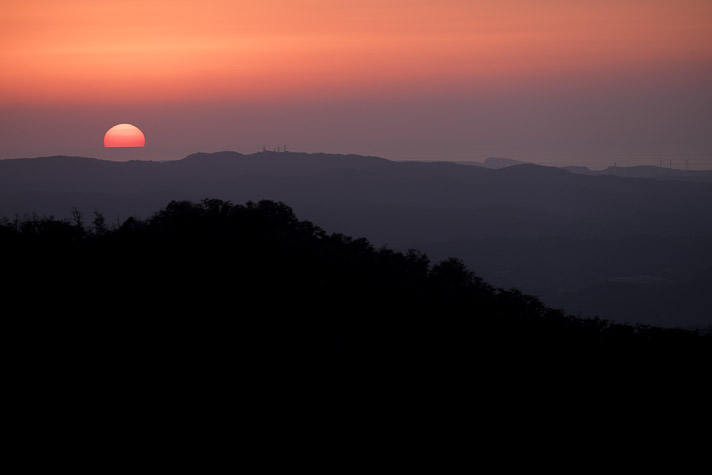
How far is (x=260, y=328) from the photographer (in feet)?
163

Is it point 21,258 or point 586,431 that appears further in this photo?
point 21,258

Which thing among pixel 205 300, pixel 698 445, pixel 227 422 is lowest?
pixel 698 445

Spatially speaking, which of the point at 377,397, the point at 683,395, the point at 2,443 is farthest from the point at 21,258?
the point at 683,395

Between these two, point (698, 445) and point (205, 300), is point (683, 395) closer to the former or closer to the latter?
point (698, 445)

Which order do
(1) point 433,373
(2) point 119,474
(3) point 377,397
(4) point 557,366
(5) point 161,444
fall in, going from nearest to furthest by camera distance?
(2) point 119,474
(5) point 161,444
(3) point 377,397
(1) point 433,373
(4) point 557,366

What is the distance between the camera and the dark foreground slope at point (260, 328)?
44.8 metres

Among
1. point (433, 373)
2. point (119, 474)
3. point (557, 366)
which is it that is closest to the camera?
point (119, 474)

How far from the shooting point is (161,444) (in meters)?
38.7

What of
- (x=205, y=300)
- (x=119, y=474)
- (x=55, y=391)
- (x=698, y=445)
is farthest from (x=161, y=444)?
(x=698, y=445)

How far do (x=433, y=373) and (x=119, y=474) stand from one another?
21.2 metres

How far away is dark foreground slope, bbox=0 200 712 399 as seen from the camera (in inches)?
1763

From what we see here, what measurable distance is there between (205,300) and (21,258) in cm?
1556

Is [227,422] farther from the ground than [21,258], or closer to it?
closer to it

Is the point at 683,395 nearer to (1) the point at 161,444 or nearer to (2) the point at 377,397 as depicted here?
(2) the point at 377,397
